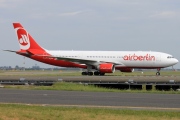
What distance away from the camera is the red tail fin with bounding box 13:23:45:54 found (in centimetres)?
5675

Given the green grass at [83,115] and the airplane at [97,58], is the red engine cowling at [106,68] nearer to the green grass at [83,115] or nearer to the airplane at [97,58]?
the airplane at [97,58]

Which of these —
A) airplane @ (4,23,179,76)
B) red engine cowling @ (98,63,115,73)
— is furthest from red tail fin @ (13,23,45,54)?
red engine cowling @ (98,63,115,73)

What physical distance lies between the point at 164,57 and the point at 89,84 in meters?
21.4

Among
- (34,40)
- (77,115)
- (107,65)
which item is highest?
(34,40)

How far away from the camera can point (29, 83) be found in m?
34.0

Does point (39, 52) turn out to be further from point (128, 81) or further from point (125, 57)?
point (128, 81)

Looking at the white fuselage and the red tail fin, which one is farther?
the red tail fin

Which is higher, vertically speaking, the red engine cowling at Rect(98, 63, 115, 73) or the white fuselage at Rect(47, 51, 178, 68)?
the white fuselage at Rect(47, 51, 178, 68)

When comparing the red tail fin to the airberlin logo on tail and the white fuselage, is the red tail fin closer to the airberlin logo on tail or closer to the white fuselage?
the airberlin logo on tail

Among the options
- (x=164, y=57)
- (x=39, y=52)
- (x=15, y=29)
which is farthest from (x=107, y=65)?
(x=15, y=29)


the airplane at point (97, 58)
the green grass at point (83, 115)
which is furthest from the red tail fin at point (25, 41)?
the green grass at point (83, 115)

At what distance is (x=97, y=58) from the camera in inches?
2098

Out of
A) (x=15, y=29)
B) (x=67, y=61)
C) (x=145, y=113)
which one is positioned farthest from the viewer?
(x=15, y=29)

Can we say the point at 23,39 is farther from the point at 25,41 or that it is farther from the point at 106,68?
the point at 106,68
